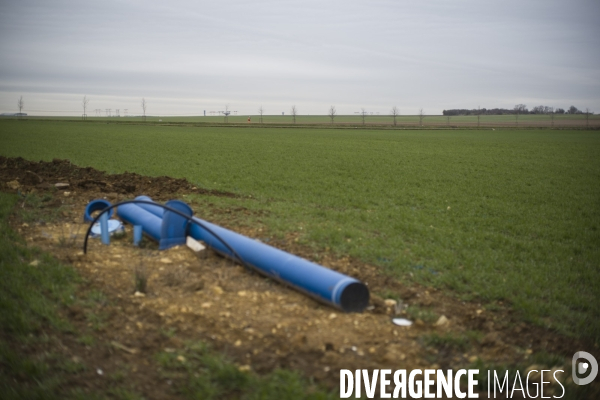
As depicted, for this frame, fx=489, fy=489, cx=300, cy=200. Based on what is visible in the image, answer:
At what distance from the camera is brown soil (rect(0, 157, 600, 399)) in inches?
170

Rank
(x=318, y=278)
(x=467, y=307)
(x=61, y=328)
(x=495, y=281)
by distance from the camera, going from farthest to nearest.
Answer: (x=495, y=281) < (x=467, y=307) < (x=318, y=278) < (x=61, y=328)

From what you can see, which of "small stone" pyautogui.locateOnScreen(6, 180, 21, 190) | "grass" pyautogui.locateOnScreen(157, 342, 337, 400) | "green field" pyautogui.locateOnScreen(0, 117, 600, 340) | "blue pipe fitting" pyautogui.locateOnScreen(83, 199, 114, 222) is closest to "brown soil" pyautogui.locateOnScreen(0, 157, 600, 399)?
"grass" pyautogui.locateOnScreen(157, 342, 337, 400)

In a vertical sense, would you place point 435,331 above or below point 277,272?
below

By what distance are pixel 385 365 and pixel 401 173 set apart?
1602 centimetres

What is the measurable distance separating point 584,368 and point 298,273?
9.82 feet

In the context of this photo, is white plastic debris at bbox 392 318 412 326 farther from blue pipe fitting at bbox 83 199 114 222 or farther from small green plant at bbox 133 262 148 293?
blue pipe fitting at bbox 83 199 114 222

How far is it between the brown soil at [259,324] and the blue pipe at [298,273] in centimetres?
14

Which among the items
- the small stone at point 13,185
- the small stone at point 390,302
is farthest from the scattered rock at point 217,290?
the small stone at point 13,185

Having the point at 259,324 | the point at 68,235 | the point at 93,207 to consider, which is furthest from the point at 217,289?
the point at 93,207

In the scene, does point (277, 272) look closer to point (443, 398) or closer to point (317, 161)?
point (443, 398)

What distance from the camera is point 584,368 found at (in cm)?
464

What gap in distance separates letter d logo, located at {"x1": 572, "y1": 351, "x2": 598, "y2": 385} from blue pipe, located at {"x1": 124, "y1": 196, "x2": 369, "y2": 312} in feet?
6.81

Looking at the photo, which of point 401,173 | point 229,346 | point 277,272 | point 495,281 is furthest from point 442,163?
point 229,346

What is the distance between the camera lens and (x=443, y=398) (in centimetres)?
400
